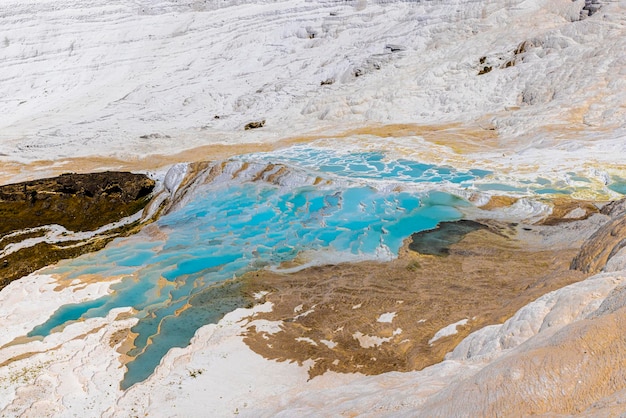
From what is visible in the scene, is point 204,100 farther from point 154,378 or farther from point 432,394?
point 432,394

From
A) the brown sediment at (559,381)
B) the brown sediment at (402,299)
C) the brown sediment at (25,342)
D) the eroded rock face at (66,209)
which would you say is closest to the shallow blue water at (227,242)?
the brown sediment at (25,342)

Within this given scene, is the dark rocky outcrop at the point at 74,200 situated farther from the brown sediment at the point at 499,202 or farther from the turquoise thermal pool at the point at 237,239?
the brown sediment at the point at 499,202

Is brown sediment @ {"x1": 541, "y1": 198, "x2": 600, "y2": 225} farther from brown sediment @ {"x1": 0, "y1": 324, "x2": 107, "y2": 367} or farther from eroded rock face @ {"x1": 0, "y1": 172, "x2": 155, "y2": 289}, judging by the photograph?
eroded rock face @ {"x1": 0, "y1": 172, "x2": 155, "y2": 289}

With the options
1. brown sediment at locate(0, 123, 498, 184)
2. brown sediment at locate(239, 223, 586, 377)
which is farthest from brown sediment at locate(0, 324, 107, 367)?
brown sediment at locate(0, 123, 498, 184)

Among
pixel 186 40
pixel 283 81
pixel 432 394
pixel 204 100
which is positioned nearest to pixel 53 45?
pixel 186 40

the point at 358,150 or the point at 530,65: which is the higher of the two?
the point at 530,65

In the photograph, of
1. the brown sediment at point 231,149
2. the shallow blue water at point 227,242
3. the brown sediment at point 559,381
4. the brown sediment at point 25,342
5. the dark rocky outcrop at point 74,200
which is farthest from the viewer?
the brown sediment at point 231,149
